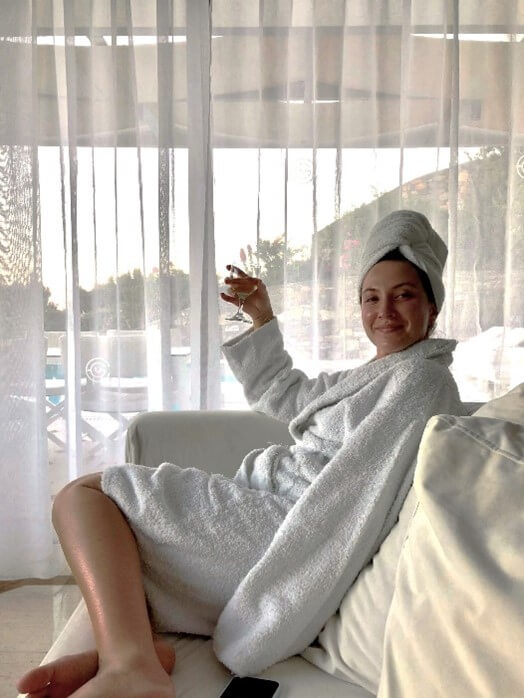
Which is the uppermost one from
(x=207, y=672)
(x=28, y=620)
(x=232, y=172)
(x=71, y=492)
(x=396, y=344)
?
(x=232, y=172)

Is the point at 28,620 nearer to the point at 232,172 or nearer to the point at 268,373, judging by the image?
the point at 268,373

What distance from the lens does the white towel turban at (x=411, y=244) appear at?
1834mm

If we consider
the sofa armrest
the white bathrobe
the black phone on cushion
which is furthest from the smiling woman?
the black phone on cushion

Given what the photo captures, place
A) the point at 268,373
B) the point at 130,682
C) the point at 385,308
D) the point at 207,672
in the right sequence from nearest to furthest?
the point at 130,682 → the point at 207,672 → the point at 385,308 → the point at 268,373

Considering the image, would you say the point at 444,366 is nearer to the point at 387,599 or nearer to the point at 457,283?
the point at 387,599

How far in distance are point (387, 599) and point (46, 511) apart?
168 cm

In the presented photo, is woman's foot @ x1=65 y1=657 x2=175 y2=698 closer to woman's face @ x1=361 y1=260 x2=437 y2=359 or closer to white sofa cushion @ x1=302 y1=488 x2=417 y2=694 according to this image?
white sofa cushion @ x1=302 y1=488 x2=417 y2=694

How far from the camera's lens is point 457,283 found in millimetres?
2713

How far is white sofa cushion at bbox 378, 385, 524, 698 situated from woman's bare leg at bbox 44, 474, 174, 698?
45cm

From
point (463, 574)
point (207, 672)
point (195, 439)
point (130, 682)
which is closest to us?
point (463, 574)

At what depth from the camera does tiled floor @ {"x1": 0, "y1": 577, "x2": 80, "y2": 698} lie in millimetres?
2129

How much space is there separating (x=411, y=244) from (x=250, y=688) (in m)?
1.04

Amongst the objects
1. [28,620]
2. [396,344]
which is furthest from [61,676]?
[28,620]

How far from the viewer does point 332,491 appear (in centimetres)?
152
